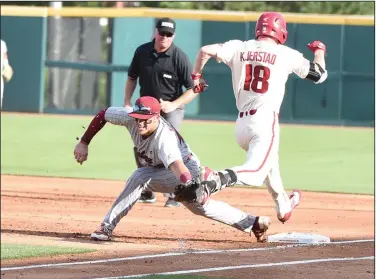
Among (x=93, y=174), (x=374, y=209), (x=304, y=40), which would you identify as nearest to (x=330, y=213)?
(x=374, y=209)

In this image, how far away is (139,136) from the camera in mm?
8883

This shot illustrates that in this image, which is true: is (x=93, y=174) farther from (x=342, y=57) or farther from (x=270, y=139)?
(x=342, y=57)

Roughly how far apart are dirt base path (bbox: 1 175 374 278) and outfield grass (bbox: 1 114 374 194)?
1447 mm

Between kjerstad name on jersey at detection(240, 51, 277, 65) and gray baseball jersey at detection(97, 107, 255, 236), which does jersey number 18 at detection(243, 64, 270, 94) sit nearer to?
kjerstad name on jersey at detection(240, 51, 277, 65)

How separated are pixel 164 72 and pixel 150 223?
5.57 ft

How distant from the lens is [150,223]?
10.5 m

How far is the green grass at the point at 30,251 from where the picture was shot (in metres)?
8.23

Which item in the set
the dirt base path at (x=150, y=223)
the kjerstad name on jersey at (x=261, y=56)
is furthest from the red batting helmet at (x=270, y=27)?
the dirt base path at (x=150, y=223)

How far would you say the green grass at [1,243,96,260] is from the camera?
8.23 metres

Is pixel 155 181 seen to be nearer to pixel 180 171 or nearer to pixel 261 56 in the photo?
pixel 180 171

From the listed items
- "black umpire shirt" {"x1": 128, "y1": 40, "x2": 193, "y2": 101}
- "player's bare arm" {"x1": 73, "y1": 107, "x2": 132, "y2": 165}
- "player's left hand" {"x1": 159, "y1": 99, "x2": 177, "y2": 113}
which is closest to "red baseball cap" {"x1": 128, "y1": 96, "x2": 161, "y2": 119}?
"player's bare arm" {"x1": 73, "y1": 107, "x2": 132, "y2": 165}

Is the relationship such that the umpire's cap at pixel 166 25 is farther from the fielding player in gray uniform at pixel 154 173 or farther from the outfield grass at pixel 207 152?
the outfield grass at pixel 207 152

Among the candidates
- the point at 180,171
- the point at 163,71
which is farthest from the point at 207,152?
the point at 180,171

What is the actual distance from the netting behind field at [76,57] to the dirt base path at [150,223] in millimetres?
12797
